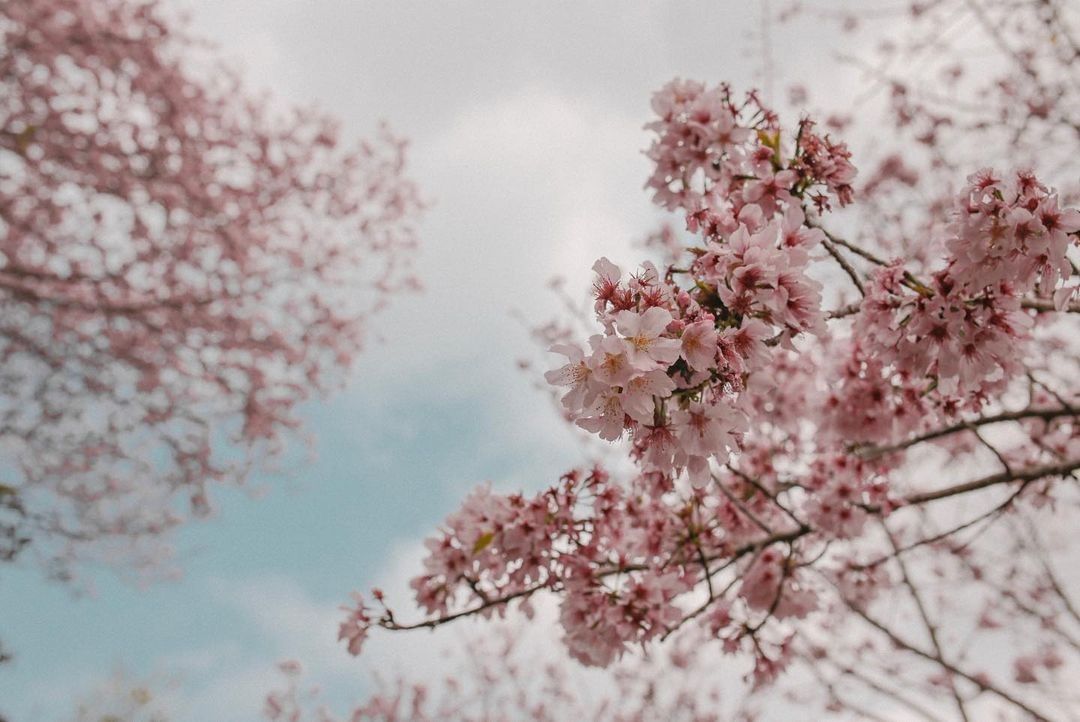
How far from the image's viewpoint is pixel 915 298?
2000mm

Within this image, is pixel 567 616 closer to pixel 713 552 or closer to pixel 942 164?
pixel 713 552

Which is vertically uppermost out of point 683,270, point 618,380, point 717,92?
point 717,92

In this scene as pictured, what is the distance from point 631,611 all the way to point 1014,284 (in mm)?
1629

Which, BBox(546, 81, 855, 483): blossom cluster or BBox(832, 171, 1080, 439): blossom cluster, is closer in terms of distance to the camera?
BBox(546, 81, 855, 483): blossom cluster

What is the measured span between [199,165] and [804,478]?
8663mm

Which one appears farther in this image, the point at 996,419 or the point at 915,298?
the point at 996,419

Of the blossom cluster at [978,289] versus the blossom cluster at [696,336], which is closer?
the blossom cluster at [696,336]

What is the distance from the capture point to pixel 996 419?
8.39ft

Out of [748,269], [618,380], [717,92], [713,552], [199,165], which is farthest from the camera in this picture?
[199,165]

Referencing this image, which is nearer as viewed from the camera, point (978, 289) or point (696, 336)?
point (696, 336)

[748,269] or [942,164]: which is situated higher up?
[942,164]

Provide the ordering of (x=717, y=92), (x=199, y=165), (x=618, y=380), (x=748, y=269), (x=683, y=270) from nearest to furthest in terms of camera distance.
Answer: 1. (x=618, y=380)
2. (x=748, y=269)
3. (x=683, y=270)
4. (x=717, y=92)
5. (x=199, y=165)

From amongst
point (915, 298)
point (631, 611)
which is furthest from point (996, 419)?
point (631, 611)

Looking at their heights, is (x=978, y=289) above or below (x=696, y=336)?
above
